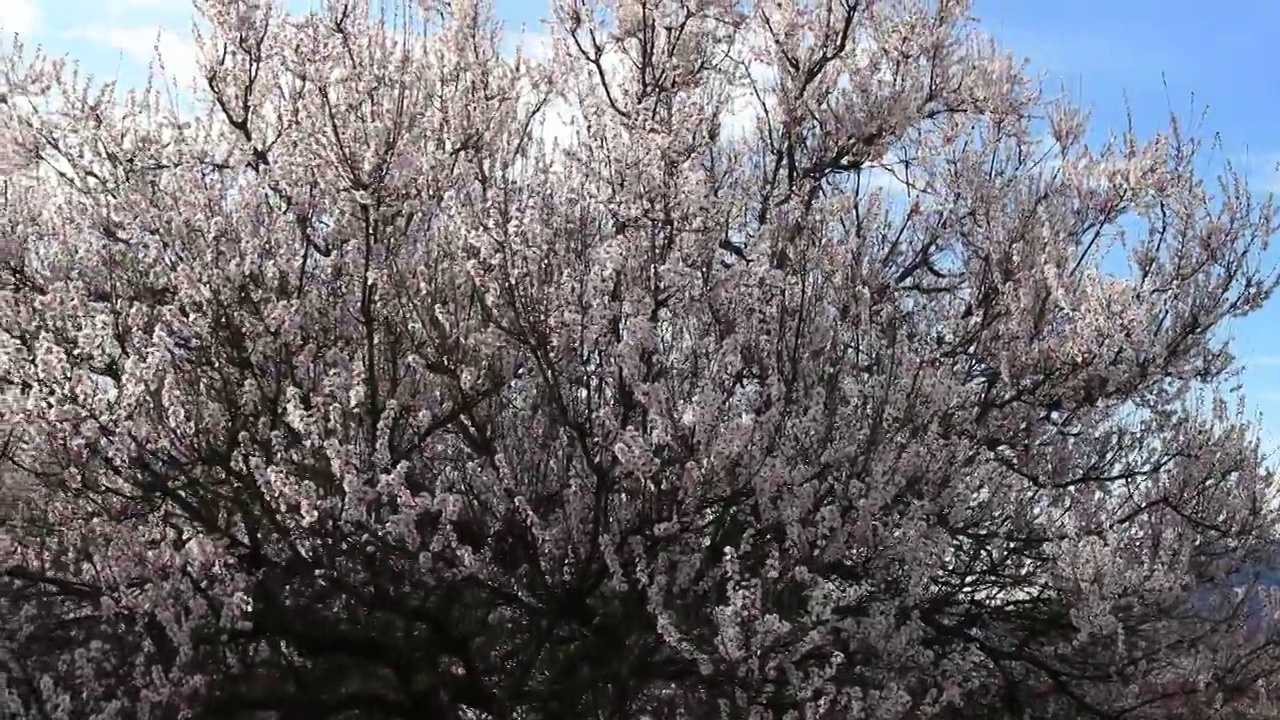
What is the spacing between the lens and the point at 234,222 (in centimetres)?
660

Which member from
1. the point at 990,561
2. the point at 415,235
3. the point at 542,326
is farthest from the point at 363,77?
the point at 990,561

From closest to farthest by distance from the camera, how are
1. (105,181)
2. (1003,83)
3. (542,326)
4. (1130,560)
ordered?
(542,326) < (105,181) < (1130,560) < (1003,83)

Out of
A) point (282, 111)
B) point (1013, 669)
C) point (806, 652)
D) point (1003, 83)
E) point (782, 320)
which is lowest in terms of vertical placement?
point (806, 652)

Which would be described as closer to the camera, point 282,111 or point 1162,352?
point 282,111

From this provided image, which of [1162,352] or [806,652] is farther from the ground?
[1162,352]

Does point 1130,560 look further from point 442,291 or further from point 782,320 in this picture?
point 442,291

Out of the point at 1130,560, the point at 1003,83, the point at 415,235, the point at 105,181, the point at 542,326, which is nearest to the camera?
the point at 542,326

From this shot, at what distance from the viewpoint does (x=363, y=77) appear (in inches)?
263

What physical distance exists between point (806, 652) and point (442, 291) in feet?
8.65

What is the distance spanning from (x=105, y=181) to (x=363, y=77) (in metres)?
1.78

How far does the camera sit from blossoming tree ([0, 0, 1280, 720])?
6.16 meters

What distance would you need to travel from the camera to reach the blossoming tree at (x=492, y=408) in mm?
6160

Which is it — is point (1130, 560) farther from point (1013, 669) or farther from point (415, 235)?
point (415, 235)

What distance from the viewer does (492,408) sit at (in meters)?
6.92
